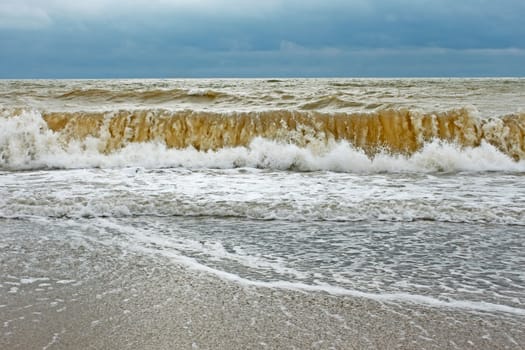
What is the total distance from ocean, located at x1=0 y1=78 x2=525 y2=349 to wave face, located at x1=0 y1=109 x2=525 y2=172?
0.05 metres

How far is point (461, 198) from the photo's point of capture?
7465mm

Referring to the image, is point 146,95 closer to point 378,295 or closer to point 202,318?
point 378,295

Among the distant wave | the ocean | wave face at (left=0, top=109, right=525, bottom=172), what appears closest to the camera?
the ocean

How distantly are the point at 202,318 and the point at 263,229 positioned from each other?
2.71m

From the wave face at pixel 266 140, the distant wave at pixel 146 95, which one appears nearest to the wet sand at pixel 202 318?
the wave face at pixel 266 140

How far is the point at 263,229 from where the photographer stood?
6.09 m

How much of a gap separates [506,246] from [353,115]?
335 inches

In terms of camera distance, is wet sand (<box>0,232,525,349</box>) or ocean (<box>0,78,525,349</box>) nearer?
wet sand (<box>0,232,525,349</box>)

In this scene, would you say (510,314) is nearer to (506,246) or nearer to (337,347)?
(337,347)

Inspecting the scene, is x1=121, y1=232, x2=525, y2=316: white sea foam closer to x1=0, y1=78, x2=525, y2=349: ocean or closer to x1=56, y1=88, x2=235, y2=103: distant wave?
x1=0, y1=78, x2=525, y2=349: ocean

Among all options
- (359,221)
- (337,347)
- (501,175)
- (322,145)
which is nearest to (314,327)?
(337,347)

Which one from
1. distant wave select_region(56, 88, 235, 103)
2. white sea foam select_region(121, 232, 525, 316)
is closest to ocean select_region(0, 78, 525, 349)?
white sea foam select_region(121, 232, 525, 316)

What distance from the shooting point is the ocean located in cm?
334

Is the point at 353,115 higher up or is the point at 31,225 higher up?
the point at 353,115
